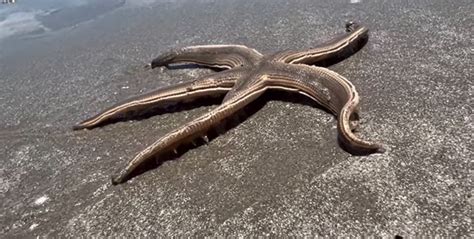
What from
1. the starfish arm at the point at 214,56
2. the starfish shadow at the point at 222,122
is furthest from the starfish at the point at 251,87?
the starfish shadow at the point at 222,122

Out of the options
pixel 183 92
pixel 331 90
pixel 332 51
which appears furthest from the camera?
pixel 332 51

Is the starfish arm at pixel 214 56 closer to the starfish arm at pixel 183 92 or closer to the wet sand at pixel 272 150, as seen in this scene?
the wet sand at pixel 272 150

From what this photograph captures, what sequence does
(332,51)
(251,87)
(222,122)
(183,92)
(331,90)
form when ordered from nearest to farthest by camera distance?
(331,90) < (222,122) < (251,87) < (183,92) < (332,51)

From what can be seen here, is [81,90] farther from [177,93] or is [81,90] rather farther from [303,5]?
[303,5]

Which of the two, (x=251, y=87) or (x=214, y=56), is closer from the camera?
(x=251, y=87)

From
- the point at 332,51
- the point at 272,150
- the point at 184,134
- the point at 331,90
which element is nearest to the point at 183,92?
the point at 184,134

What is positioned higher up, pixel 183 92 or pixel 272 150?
pixel 183 92

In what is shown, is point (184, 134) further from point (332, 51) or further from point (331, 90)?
point (332, 51)
